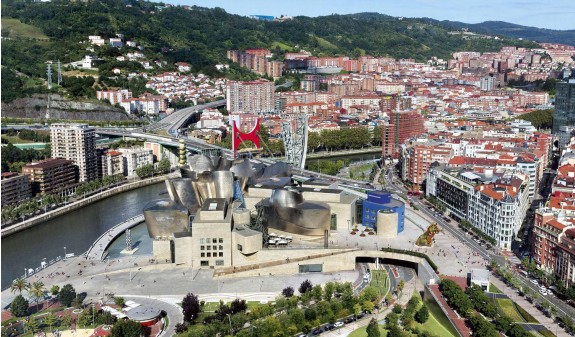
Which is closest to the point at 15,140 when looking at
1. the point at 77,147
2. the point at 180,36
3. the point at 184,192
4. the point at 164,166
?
the point at 77,147

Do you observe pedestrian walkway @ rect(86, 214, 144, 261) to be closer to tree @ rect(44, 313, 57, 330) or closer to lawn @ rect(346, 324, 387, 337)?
tree @ rect(44, 313, 57, 330)

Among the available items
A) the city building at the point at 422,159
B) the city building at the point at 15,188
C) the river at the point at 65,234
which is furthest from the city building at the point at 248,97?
the city building at the point at 15,188

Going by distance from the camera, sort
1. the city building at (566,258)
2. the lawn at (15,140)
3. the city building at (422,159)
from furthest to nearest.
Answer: the lawn at (15,140) → the city building at (422,159) → the city building at (566,258)

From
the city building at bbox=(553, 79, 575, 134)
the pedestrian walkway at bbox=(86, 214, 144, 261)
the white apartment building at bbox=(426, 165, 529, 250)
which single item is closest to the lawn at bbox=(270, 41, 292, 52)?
the city building at bbox=(553, 79, 575, 134)

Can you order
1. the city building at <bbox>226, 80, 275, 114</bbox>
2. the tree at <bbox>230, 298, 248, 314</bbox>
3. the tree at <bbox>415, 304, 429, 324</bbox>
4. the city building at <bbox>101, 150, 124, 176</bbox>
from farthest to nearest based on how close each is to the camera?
the city building at <bbox>226, 80, 275, 114</bbox>
the city building at <bbox>101, 150, 124, 176</bbox>
the tree at <bbox>230, 298, 248, 314</bbox>
the tree at <bbox>415, 304, 429, 324</bbox>

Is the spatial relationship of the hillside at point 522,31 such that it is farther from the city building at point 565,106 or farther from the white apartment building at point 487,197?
the white apartment building at point 487,197

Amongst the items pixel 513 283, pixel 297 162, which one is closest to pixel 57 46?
pixel 297 162
